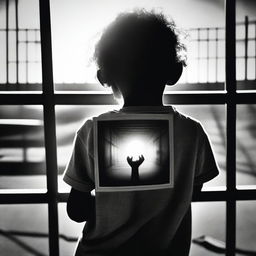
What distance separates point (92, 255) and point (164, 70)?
1.26ft

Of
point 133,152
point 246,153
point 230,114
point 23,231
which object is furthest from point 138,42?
point 246,153

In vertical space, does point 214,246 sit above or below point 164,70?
below

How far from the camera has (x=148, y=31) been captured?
0.64 m

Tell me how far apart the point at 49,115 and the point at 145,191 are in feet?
0.98

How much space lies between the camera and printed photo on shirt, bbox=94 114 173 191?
66 centimetres

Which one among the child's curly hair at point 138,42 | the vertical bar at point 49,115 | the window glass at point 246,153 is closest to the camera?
the child's curly hair at point 138,42

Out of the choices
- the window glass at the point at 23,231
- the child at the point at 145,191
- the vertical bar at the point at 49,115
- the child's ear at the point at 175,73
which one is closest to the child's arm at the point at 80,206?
the child at the point at 145,191

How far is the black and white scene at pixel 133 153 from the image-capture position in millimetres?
667

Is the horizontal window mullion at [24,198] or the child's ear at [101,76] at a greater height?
the child's ear at [101,76]

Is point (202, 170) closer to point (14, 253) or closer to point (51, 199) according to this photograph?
point (51, 199)

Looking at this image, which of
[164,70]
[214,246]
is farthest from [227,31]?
[214,246]

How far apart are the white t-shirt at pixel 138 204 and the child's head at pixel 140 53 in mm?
50

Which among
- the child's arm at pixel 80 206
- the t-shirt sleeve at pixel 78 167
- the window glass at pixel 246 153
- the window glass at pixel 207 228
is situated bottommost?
the window glass at pixel 246 153

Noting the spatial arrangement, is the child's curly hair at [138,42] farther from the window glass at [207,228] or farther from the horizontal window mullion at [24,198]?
the window glass at [207,228]
